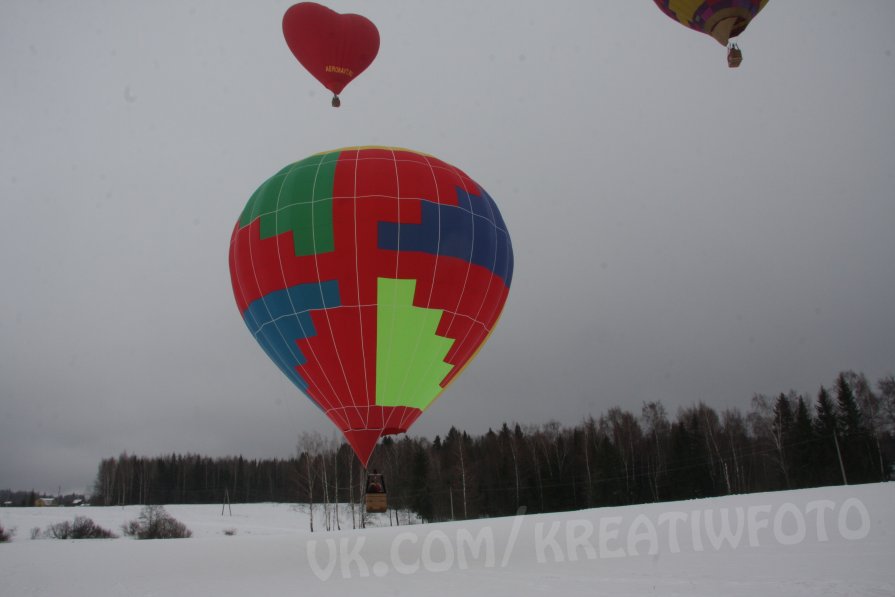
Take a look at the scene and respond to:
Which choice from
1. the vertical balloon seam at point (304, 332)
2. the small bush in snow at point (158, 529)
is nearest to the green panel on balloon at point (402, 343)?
the vertical balloon seam at point (304, 332)

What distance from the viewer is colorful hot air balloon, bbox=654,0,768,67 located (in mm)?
11711

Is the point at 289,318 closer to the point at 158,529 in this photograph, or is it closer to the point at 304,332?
the point at 304,332

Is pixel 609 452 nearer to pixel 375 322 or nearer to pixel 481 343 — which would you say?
pixel 481 343

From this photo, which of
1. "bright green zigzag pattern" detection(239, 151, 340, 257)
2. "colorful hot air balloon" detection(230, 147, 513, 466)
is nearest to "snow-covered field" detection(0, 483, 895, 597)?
"colorful hot air balloon" detection(230, 147, 513, 466)

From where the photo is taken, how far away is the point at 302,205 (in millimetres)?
12266

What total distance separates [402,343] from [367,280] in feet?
4.26

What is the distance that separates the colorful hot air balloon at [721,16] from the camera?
461 inches

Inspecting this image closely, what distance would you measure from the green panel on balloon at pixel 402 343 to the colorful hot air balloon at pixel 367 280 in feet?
0.06

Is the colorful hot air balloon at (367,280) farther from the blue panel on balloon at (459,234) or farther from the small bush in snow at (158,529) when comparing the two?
the small bush in snow at (158,529)

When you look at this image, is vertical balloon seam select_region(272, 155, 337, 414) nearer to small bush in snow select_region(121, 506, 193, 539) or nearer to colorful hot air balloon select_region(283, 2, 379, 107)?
colorful hot air balloon select_region(283, 2, 379, 107)

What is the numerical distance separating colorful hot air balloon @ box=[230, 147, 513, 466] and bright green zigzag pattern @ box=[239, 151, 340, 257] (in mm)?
26

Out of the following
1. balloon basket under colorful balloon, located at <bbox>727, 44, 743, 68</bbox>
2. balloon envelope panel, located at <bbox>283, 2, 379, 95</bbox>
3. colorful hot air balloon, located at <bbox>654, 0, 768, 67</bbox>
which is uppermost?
balloon envelope panel, located at <bbox>283, 2, 379, 95</bbox>

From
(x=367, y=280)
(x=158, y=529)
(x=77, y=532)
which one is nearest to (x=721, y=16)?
(x=367, y=280)

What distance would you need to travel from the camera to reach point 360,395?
11805mm
